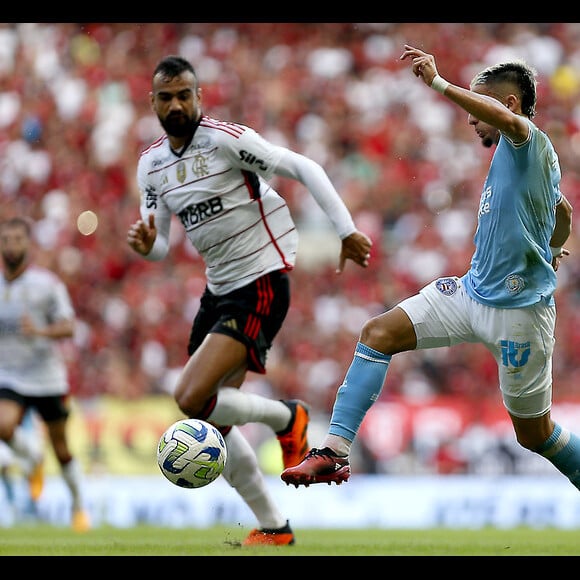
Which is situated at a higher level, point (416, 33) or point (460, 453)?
point (416, 33)

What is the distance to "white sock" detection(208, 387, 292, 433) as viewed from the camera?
6.68m

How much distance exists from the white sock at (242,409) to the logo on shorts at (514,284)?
6.14 feet

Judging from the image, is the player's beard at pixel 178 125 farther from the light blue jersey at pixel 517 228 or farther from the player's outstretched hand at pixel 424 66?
the light blue jersey at pixel 517 228

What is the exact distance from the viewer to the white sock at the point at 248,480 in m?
6.86

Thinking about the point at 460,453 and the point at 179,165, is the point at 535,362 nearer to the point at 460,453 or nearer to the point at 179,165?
the point at 179,165

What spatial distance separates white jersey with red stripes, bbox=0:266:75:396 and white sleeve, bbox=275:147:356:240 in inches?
172

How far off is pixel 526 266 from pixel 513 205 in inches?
12.5

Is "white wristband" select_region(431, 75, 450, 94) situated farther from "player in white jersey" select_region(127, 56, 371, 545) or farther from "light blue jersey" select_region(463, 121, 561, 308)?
"player in white jersey" select_region(127, 56, 371, 545)

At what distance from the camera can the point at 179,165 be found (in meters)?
6.87

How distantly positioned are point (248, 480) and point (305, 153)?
1116cm

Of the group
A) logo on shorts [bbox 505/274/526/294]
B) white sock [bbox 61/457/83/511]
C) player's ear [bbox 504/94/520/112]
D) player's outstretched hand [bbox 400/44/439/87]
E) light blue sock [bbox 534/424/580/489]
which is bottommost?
white sock [bbox 61/457/83/511]

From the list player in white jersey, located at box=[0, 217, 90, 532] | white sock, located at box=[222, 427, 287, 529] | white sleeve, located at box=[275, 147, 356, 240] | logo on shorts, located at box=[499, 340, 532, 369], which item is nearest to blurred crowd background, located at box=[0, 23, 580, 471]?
player in white jersey, located at box=[0, 217, 90, 532]

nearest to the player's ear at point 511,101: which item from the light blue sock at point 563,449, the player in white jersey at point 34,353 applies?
the light blue sock at point 563,449
